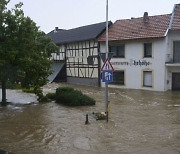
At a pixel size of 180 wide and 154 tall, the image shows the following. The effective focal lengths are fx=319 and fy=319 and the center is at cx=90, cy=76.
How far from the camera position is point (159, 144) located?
1134 cm

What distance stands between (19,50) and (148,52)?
16.3 meters

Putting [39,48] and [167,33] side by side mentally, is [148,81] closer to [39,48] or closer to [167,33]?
[167,33]

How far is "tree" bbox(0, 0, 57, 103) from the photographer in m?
19.5

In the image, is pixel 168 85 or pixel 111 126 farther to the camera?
pixel 168 85

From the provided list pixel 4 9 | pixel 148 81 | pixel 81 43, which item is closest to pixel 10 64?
pixel 4 9

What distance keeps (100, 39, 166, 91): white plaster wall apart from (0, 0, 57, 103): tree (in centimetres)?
1357

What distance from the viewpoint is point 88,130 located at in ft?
45.2

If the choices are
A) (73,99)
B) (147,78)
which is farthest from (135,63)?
(73,99)

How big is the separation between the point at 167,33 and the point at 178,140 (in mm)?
20301

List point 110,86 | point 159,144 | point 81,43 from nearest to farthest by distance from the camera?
point 159,144 → point 110,86 → point 81,43

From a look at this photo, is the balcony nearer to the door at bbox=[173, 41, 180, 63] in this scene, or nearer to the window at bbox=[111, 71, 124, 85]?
the door at bbox=[173, 41, 180, 63]

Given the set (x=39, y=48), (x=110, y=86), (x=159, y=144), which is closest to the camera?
(x=159, y=144)

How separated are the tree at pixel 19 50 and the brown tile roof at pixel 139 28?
45.8 ft

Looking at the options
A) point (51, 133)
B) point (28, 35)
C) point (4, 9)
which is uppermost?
point (4, 9)
